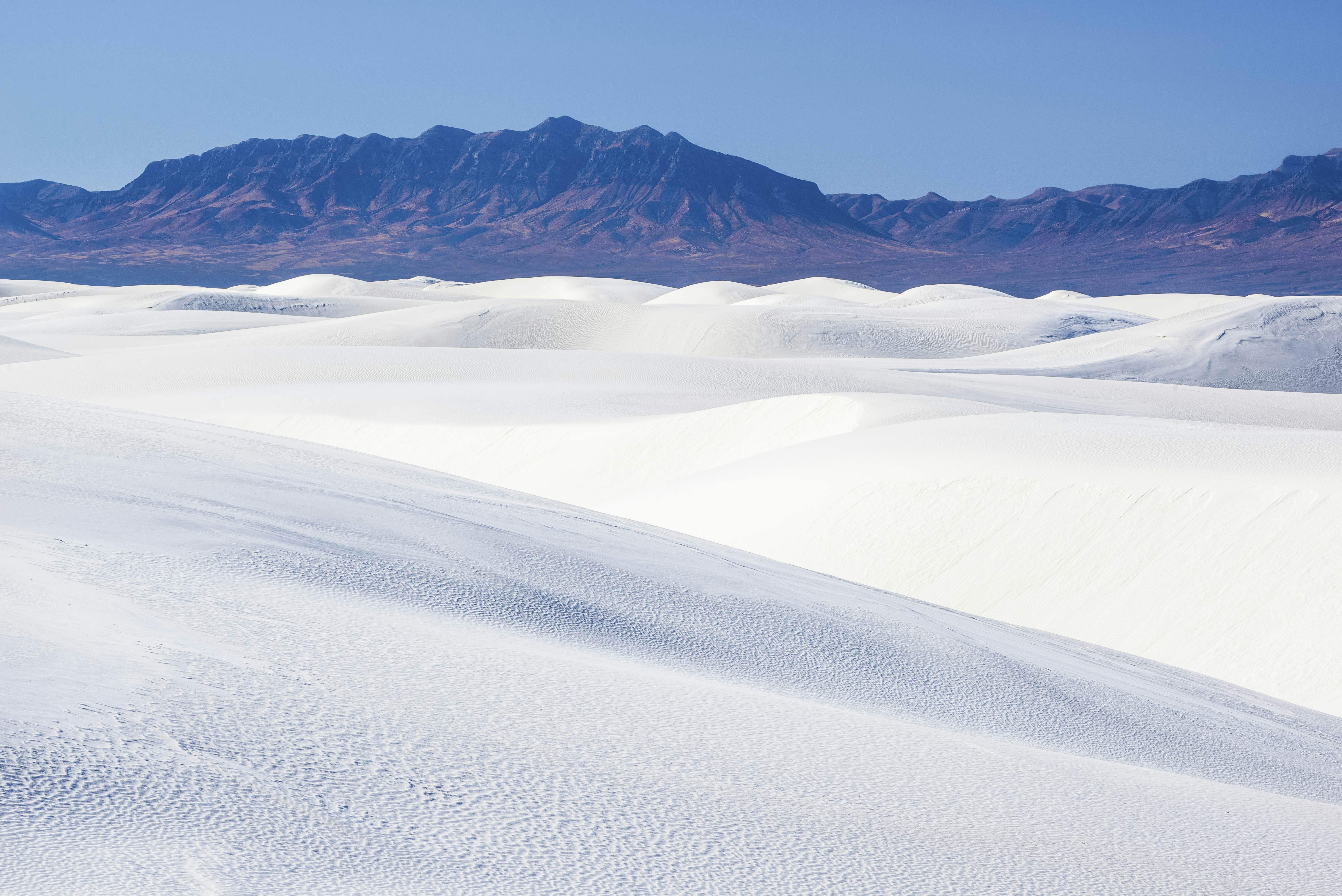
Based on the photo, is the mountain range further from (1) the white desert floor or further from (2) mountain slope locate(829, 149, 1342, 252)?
(1) the white desert floor

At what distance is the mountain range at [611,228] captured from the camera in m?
139

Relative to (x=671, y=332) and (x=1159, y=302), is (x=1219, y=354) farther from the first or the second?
(x=1159, y=302)

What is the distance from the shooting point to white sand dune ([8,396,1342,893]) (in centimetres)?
175

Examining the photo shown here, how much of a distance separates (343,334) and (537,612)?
31255 mm

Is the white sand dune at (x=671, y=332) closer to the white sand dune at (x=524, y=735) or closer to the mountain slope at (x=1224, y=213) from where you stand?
the white sand dune at (x=524, y=735)

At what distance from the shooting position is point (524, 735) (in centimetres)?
225

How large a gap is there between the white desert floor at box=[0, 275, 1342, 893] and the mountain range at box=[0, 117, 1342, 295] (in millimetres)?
125328

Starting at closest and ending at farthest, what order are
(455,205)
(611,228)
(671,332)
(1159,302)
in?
(671,332) → (1159,302) → (611,228) → (455,205)

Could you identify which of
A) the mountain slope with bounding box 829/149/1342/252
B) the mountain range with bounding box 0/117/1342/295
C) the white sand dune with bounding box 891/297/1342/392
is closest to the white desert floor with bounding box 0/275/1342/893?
the white sand dune with bounding box 891/297/1342/392

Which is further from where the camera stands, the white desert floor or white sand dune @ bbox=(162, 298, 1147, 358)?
white sand dune @ bbox=(162, 298, 1147, 358)

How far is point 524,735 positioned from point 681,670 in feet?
3.60

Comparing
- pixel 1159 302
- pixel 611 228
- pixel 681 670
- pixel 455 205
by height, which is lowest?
pixel 681 670

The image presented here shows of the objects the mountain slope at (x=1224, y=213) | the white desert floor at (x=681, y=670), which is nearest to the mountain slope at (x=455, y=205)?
the mountain slope at (x=1224, y=213)

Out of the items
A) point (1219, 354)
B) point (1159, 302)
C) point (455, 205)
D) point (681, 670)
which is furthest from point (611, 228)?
point (681, 670)
